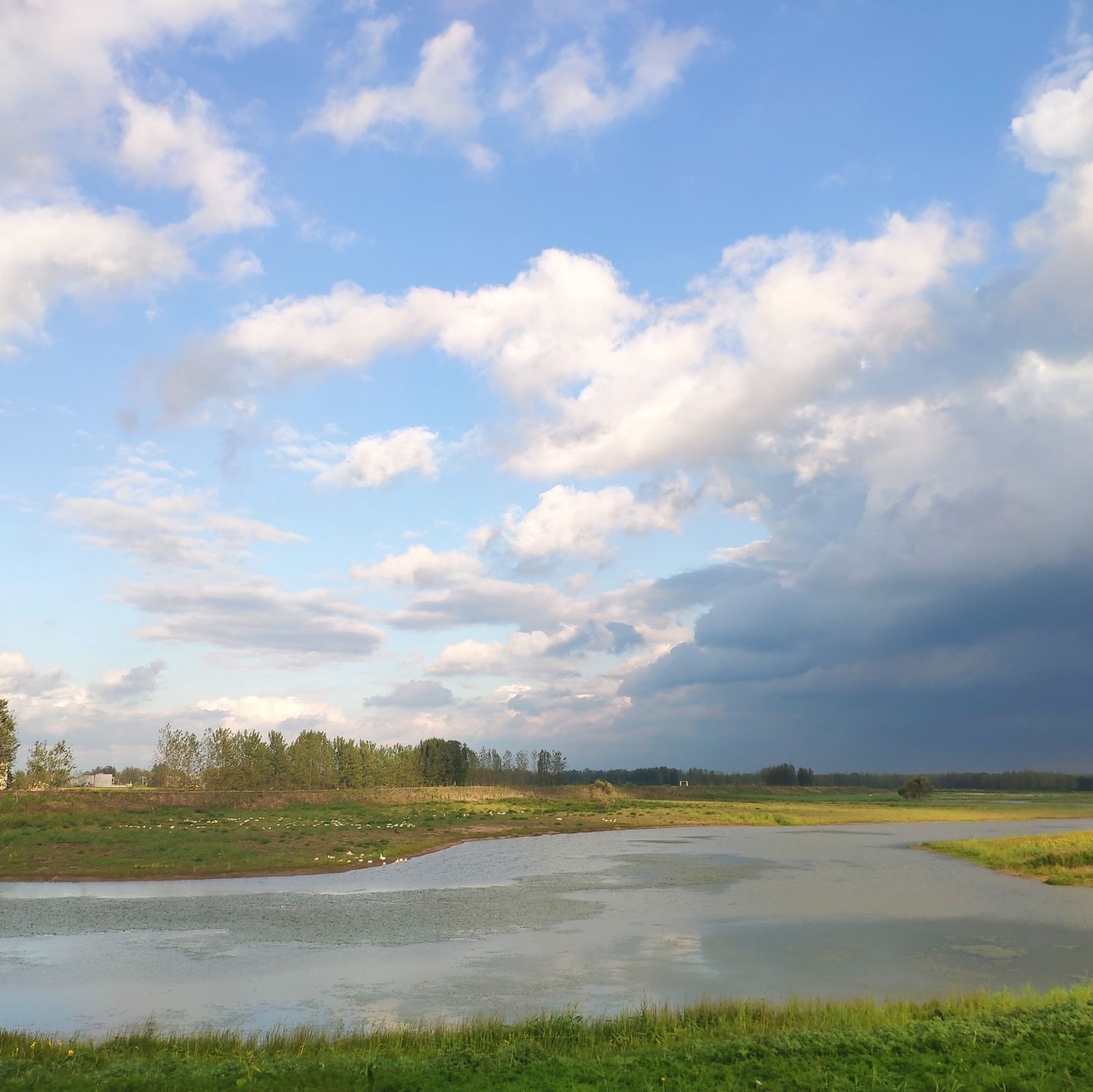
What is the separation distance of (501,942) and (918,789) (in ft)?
567

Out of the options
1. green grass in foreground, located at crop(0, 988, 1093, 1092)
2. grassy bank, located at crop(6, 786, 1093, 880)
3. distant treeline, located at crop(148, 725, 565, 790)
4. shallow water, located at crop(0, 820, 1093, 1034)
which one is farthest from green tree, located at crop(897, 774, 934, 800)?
green grass in foreground, located at crop(0, 988, 1093, 1092)

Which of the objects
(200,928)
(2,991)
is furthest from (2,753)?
(2,991)

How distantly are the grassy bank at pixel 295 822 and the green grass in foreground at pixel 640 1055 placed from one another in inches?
1312

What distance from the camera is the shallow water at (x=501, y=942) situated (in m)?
20.1

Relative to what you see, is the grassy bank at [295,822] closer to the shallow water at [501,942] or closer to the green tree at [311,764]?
the shallow water at [501,942]

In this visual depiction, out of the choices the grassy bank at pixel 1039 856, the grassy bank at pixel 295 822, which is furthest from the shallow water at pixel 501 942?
the grassy bank at pixel 295 822

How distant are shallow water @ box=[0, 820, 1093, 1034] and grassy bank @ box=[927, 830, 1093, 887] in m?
2.96

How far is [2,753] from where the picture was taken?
102 metres

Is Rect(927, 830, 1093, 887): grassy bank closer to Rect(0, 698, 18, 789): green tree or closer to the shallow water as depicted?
the shallow water

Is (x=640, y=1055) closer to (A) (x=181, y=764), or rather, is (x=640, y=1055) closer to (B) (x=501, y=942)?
(B) (x=501, y=942)

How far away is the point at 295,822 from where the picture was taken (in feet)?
238

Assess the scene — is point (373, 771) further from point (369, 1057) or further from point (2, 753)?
point (369, 1057)

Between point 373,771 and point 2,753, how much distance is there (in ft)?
191

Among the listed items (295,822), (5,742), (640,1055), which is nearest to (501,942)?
(640,1055)
